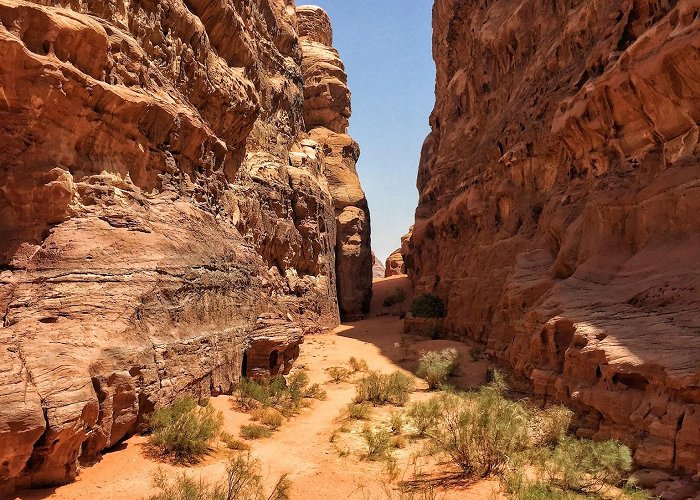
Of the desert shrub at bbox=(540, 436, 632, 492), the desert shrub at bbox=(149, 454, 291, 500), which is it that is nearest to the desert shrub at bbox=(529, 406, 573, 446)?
the desert shrub at bbox=(540, 436, 632, 492)

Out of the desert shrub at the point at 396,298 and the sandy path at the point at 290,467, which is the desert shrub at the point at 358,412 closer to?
the sandy path at the point at 290,467

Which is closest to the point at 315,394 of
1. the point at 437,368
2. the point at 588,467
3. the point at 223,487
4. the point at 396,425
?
the point at 396,425

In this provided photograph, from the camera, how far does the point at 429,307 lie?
2248 centimetres

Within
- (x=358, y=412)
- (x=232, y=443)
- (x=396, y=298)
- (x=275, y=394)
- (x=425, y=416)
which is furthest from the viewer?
(x=396, y=298)

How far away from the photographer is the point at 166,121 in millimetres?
9867

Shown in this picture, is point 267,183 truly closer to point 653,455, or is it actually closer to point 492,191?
point 492,191

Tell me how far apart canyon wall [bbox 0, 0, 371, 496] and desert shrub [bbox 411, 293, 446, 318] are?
11279 mm

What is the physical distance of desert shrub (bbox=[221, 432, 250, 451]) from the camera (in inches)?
285

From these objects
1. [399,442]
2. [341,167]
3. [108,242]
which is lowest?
[399,442]

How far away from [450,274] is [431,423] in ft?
48.6

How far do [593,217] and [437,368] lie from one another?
19.5 ft

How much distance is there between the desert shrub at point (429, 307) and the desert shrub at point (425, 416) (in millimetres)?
13146

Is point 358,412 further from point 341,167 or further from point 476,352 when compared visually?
point 341,167

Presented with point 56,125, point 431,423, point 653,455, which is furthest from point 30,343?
point 653,455
